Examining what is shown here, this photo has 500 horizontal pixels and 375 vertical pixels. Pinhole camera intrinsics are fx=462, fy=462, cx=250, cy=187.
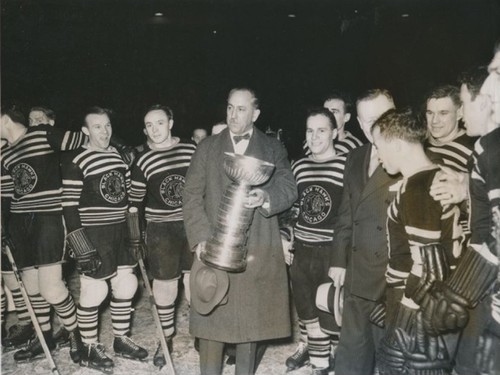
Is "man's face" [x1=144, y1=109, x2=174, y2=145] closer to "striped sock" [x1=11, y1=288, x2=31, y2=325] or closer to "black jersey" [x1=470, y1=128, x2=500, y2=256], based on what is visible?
"striped sock" [x1=11, y1=288, x2=31, y2=325]

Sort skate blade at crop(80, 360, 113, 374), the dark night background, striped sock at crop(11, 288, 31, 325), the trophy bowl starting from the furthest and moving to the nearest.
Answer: the dark night background, striped sock at crop(11, 288, 31, 325), skate blade at crop(80, 360, 113, 374), the trophy bowl

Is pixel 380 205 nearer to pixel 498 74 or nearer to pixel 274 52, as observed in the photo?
pixel 498 74

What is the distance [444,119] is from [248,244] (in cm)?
153

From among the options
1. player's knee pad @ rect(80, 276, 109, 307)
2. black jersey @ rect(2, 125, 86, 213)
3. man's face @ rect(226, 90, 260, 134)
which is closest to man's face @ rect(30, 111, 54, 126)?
black jersey @ rect(2, 125, 86, 213)

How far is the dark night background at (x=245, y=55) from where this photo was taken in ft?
23.4

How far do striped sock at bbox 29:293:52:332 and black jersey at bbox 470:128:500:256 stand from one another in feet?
10.7

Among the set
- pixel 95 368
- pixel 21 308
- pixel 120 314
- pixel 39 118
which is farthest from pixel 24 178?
pixel 95 368

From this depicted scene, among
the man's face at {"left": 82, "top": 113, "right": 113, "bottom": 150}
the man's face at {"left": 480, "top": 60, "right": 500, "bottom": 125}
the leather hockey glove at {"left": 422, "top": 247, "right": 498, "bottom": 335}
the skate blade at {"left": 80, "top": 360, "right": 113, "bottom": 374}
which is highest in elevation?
the man's face at {"left": 480, "top": 60, "right": 500, "bottom": 125}

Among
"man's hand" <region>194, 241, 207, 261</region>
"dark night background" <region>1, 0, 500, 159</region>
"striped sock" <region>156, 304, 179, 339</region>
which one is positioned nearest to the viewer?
"man's hand" <region>194, 241, 207, 261</region>

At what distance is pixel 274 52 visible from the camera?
889cm

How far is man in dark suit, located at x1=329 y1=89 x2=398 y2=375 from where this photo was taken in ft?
8.27

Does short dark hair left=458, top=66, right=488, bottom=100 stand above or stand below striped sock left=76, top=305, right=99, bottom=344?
above

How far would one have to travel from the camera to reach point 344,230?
283 centimetres

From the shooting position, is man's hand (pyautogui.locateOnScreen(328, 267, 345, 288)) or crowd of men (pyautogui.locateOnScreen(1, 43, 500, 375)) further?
man's hand (pyautogui.locateOnScreen(328, 267, 345, 288))
